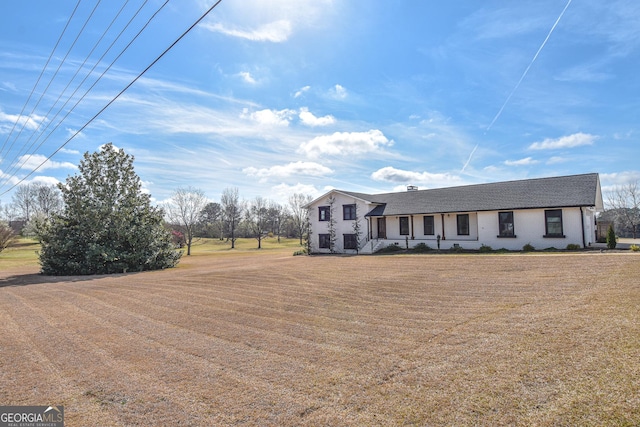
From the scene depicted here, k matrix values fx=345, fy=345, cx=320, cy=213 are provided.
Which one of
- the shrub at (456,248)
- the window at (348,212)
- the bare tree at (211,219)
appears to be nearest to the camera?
the shrub at (456,248)

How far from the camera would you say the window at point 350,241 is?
30.6 m

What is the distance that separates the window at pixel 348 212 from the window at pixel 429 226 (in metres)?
6.35

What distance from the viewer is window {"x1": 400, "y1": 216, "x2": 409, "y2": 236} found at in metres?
29.0

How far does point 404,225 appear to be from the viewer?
29.2m

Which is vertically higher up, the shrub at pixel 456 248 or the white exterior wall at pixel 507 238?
the white exterior wall at pixel 507 238

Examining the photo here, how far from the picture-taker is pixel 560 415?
3748 millimetres

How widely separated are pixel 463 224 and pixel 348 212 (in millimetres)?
9908

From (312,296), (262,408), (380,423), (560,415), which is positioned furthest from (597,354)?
(312,296)

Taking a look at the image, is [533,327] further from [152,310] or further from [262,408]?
[152,310]

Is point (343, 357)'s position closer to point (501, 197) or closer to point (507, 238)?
point (507, 238)

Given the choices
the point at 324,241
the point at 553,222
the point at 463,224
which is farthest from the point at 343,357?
the point at 324,241

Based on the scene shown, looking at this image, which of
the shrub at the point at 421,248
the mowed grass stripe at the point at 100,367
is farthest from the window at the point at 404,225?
the mowed grass stripe at the point at 100,367

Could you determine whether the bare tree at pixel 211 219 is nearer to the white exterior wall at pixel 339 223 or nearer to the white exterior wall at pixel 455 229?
the white exterior wall at pixel 339 223

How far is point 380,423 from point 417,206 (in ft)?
86.2
